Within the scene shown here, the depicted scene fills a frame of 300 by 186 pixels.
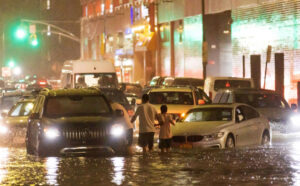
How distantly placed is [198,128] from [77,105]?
3342 millimetres

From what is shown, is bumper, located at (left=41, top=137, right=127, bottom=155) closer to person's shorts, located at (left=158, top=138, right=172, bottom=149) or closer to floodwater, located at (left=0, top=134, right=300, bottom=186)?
floodwater, located at (left=0, top=134, right=300, bottom=186)

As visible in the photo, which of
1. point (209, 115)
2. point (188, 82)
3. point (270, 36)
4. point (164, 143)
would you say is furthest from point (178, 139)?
point (270, 36)

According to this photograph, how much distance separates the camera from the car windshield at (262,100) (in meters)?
26.0

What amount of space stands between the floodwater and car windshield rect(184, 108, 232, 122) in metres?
2.46

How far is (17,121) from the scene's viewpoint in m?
25.1

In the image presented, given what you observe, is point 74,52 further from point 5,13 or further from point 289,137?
point 289,137

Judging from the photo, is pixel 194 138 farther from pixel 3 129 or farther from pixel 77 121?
pixel 3 129

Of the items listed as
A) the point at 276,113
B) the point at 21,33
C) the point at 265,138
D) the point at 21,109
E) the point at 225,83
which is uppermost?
the point at 21,33

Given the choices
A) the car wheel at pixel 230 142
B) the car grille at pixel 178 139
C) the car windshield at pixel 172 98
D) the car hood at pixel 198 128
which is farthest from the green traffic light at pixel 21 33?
the car wheel at pixel 230 142

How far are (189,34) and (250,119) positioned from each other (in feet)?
120

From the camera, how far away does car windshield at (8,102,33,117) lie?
85.7 feet

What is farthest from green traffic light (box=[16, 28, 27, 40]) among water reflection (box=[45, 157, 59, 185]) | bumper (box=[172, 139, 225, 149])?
water reflection (box=[45, 157, 59, 185])

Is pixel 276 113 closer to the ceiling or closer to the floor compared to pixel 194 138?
closer to the ceiling

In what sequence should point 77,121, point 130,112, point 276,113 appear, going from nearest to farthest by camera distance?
point 77,121, point 276,113, point 130,112
